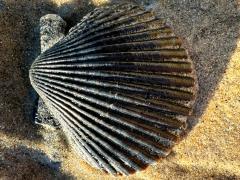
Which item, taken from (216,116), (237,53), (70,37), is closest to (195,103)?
(216,116)

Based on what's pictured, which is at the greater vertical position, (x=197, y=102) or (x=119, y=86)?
(x=119, y=86)

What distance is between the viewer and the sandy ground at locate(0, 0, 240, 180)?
4355 millimetres

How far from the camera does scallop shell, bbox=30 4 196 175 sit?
13.6ft

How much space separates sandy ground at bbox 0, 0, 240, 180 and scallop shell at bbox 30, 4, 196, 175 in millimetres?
120

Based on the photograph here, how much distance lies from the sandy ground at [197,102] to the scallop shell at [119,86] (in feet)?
0.39

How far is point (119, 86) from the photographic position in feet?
13.6

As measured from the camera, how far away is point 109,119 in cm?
417

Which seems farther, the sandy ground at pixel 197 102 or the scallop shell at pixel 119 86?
the sandy ground at pixel 197 102

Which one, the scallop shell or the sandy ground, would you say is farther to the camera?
the sandy ground

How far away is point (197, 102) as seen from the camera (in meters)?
4.41

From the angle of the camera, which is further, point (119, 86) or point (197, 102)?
point (197, 102)

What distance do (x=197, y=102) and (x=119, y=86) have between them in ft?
1.99

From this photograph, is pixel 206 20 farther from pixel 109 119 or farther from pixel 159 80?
pixel 109 119

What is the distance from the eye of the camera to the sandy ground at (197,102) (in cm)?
436
